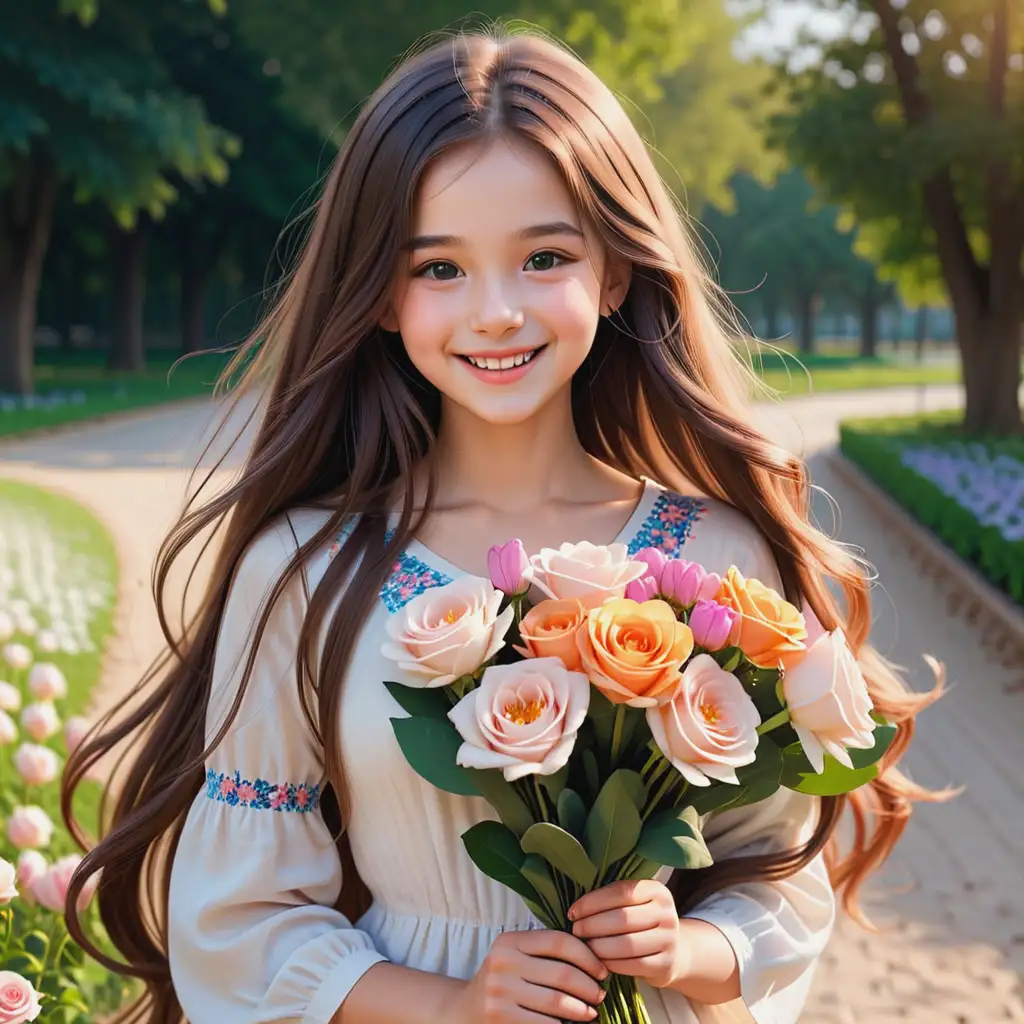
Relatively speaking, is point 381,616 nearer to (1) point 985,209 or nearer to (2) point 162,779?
(2) point 162,779

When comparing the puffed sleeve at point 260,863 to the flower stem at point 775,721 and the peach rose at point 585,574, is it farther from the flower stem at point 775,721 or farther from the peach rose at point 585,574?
the flower stem at point 775,721

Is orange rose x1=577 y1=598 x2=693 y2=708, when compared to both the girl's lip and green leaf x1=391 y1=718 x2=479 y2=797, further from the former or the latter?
the girl's lip

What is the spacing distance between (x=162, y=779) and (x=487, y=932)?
666mm

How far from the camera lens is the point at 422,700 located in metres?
1.75

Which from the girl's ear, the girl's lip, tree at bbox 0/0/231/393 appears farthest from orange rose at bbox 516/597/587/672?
tree at bbox 0/0/231/393

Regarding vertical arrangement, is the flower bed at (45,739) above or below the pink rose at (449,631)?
below

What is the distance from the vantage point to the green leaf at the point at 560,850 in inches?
63.9

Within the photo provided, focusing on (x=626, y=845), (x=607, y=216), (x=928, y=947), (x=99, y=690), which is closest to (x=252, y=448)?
(x=607, y=216)

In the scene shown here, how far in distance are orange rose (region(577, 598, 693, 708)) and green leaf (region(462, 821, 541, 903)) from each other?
23 centimetres

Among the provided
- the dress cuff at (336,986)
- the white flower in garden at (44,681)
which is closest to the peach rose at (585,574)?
the dress cuff at (336,986)

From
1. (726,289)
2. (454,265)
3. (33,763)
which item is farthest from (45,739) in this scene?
(454,265)

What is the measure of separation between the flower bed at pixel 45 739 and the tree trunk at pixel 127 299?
22.6 m

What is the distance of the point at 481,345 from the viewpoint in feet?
6.79

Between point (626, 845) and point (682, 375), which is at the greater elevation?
point (682, 375)
